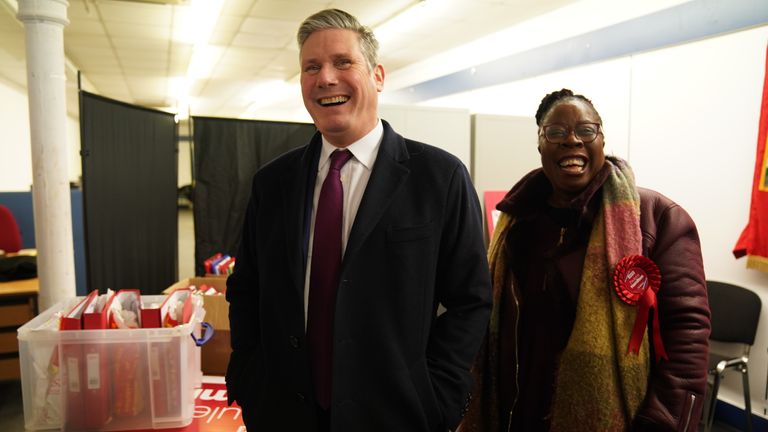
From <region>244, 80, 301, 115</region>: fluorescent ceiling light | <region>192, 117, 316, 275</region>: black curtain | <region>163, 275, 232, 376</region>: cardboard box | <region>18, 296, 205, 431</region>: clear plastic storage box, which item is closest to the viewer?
<region>18, 296, 205, 431</region>: clear plastic storage box

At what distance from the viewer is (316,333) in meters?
1.11

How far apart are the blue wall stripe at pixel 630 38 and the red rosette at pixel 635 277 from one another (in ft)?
8.02

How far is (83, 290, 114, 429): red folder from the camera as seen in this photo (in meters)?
1.47

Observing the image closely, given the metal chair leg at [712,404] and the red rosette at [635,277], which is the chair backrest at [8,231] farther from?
the metal chair leg at [712,404]

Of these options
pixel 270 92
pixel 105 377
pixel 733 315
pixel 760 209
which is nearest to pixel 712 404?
pixel 733 315

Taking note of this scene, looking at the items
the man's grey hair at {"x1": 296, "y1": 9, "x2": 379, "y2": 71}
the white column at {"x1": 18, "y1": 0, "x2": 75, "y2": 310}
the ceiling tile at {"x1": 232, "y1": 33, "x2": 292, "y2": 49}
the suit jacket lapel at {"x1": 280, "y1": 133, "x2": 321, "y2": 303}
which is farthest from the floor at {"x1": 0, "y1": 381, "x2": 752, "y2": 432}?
the ceiling tile at {"x1": 232, "y1": 33, "x2": 292, "y2": 49}

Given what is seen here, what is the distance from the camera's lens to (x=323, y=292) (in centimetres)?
110

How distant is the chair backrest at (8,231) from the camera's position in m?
3.77

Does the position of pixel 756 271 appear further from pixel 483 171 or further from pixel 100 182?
pixel 100 182

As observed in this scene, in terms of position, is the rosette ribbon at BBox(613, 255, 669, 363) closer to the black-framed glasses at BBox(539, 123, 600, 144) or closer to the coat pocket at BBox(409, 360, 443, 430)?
the black-framed glasses at BBox(539, 123, 600, 144)

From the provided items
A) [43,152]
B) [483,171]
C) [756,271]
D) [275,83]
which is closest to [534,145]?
[483,171]

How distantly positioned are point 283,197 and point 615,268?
33.1 inches

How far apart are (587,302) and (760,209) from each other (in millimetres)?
2204

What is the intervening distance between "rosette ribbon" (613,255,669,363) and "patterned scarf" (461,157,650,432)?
18mm
